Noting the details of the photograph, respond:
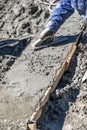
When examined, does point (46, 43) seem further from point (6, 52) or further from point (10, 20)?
point (10, 20)

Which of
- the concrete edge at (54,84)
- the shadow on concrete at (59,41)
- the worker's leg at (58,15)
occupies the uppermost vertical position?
the worker's leg at (58,15)

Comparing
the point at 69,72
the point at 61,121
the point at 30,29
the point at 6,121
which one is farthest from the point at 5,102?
the point at 30,29

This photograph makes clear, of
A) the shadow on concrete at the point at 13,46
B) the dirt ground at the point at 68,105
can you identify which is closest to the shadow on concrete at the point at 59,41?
the shadow on concrete at the point at 13,46

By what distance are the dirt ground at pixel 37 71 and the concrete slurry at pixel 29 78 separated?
0.17ft

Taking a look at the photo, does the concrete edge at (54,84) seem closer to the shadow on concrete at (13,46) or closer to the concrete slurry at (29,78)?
the concrete slurry at (29,78)

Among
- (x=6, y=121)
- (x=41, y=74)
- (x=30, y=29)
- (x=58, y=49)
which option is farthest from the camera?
(x=30, y=29)

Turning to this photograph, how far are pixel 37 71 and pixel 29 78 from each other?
224mm

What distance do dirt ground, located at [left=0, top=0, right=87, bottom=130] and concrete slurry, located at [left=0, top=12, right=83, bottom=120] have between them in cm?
5

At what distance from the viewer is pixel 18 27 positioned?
324 inches

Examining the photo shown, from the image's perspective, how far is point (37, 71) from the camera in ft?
22.0

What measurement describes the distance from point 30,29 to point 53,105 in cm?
243

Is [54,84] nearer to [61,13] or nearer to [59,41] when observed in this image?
[59,41]

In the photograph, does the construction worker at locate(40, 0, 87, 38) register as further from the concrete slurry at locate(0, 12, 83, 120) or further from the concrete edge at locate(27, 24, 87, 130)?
the concrete edge at locate(27, 24, 87, 130)

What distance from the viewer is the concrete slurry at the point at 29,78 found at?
5988 millimetres
